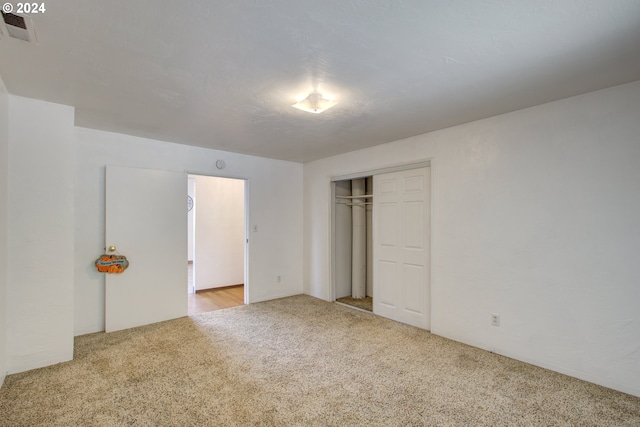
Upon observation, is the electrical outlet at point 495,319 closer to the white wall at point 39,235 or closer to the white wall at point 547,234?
the white wall at point 547,234

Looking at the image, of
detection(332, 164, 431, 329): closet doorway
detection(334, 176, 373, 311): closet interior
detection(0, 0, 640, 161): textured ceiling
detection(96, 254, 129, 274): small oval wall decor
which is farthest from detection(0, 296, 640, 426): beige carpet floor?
detection(0, 0, 640, 161): textured ceiling

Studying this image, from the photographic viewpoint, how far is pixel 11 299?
8.18 feet

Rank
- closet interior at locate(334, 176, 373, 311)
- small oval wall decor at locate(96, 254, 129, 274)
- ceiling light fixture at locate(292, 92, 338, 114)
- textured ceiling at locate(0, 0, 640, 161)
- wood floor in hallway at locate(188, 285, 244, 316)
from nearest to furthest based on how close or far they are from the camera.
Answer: textured ceiling at locate(0, 0, 640, 161)
ceiling light fixture at locate(292, 92, 338, 114)
small oval wall decor at locate(96, 254, 129, 274)
wood floor in hallway at locate(188, 285, 244, 316)
closet interior at locate(334, 176, 373, 311)

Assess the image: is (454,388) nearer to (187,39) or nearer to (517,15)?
(517,15)

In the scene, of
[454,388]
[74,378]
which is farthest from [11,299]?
[454,388]

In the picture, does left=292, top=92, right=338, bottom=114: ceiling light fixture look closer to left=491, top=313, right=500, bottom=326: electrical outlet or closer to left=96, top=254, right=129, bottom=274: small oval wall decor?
left=491, top=313, right=500, bottom=326: electrical outlet

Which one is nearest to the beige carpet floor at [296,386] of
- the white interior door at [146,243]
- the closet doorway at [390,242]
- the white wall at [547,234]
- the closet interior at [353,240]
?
the white wall at [547,234]

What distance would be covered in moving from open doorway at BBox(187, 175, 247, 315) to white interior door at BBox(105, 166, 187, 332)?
1461 millimetres

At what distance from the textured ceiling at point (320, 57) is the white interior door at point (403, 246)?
102 centimetres

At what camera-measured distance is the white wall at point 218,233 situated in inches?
222

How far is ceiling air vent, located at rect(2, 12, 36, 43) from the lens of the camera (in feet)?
5.00

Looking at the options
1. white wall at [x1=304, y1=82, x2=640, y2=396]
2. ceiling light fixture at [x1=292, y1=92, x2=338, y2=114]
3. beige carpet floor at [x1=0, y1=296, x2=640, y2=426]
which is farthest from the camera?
ceiling light fixture at [x1=292, y1=92, x2=338, y2=114]

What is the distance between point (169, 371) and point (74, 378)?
739mm

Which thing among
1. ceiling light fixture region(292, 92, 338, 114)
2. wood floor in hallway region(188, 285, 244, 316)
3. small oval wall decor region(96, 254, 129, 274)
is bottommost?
wood floor in hallway region(188, 285, 244, 316)
